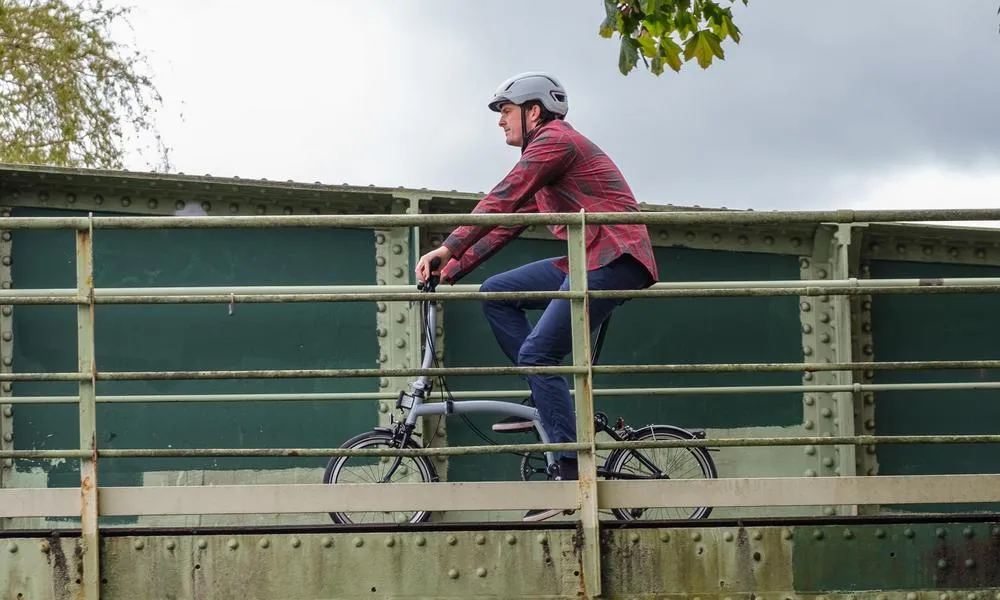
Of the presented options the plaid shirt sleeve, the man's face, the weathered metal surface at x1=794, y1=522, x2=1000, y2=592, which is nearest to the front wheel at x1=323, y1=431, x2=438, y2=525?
the plaid shirt sleeve

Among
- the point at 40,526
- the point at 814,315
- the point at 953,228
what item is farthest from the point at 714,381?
the point at 40,526

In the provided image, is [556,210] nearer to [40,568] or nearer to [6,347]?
[40,568]

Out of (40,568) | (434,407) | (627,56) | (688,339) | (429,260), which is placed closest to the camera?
(40,568)

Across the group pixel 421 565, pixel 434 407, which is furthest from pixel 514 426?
pixel 421 565

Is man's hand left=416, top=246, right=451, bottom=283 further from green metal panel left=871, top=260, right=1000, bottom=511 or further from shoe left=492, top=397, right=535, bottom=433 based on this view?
green metal panel left=871, top=260, right=1000, bottom=511

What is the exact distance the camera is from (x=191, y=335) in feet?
28.3

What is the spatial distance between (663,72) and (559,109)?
281 centimetres

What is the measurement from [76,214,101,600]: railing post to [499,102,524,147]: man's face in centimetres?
196

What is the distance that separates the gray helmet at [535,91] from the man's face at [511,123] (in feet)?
0.11

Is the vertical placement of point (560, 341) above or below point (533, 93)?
below

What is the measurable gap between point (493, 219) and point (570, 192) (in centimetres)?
69

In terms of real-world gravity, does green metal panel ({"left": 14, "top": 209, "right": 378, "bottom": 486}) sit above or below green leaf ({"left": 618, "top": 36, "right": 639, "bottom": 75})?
below

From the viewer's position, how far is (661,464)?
792 cm

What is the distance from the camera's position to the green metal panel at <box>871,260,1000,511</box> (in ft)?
29.2
